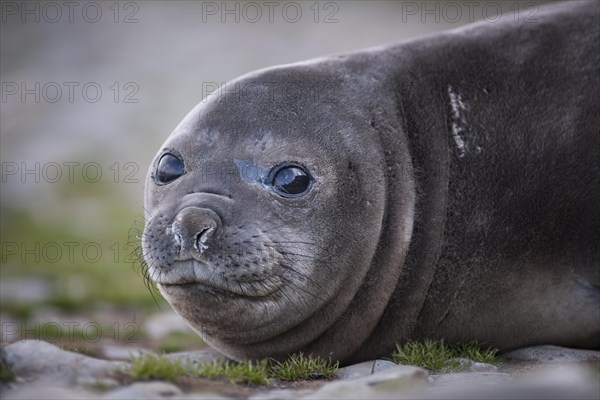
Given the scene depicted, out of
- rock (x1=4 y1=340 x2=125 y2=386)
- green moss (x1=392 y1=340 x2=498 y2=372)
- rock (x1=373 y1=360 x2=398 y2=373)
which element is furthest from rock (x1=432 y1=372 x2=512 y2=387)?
rock (x1=4 y1=340 x2=125 y2=386)

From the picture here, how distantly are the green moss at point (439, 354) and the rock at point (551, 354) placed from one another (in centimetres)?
18

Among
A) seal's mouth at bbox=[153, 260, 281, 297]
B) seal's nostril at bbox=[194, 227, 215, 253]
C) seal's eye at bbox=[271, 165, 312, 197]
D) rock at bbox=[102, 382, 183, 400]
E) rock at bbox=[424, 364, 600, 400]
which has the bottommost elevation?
rock at bbox=[424, 364, 600, 400]

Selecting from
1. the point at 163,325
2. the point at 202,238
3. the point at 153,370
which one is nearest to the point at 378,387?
the point at 153,370

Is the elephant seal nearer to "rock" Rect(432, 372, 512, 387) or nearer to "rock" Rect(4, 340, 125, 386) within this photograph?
"rock" Rect(4, 340, 125, 386)

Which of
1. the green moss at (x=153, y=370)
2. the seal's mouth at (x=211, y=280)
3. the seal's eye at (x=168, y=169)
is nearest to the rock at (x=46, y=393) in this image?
the green moss at (x=153, y=370)

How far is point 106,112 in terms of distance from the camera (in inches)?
933

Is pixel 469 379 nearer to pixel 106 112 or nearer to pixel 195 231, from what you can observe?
pixel 195 231

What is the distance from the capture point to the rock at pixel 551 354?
6344 millimetres

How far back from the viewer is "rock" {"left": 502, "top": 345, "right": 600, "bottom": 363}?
6.34 m

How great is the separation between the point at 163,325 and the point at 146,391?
555 centimetres

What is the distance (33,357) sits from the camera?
5.22 m

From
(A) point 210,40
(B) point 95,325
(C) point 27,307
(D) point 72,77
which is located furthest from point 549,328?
(A) point 210,40

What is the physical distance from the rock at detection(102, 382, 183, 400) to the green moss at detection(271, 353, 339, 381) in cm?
105

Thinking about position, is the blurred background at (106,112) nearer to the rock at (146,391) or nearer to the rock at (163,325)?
the rock at (163,325)
